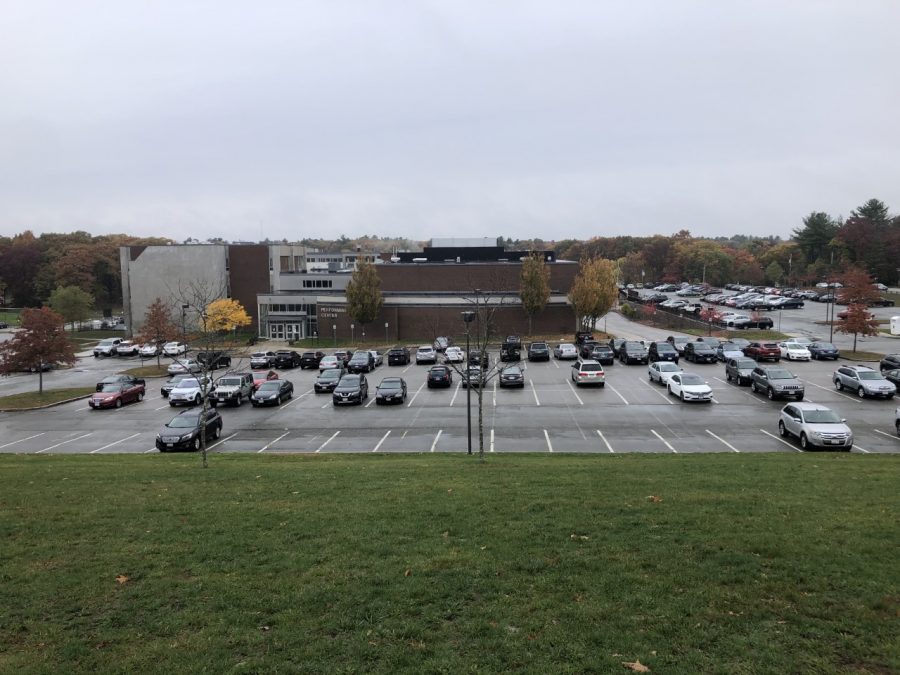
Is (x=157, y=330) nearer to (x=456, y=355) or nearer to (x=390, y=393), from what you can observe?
(x=456, y=355)

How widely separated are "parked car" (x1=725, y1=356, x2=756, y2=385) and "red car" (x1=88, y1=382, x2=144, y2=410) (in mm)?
32438

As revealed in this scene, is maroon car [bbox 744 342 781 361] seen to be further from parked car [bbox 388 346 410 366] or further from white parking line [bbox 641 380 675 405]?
parked car [bbox 388 346 410 366]

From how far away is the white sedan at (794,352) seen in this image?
43.5 meters

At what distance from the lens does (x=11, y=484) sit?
48.2 feet

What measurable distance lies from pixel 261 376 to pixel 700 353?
29.6 metres

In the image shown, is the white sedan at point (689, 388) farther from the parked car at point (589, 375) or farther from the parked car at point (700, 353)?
the parked car at point (700, 353)

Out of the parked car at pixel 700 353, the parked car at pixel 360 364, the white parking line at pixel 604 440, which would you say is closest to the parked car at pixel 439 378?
the parked car at pixel 360 364

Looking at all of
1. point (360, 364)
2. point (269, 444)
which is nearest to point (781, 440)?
point (269, 444)

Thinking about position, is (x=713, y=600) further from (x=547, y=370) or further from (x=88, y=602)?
(x=547, y=370)

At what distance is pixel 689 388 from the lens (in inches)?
1200

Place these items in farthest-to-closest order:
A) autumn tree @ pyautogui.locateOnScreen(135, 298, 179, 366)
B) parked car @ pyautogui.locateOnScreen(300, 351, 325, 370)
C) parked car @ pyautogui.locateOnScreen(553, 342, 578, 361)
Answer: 1. autumn tree @ pyautogui.locateOnScreen(135, 298, 179, 366)
2. parked car @ pyautogui.locateOnScreen(300, 351, 325, 370)
3. parked car @ pyautogui.locateOnScreen(553, 342, 578, 361)

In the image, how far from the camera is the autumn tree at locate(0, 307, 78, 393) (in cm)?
3834

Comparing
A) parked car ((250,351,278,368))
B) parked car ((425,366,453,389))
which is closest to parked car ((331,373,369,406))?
parked car ((425,366,453,389))

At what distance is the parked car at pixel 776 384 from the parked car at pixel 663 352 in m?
11.3
